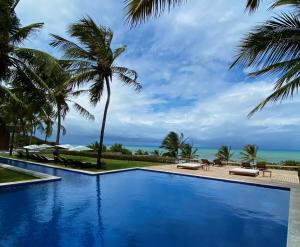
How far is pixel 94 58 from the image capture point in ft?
46.4

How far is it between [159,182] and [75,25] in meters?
9.83

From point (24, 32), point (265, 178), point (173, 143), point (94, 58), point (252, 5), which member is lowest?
point (265, 178)

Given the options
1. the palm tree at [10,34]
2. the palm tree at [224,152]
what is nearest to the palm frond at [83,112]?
the palm tree at [10,34]

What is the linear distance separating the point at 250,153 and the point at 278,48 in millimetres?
21088

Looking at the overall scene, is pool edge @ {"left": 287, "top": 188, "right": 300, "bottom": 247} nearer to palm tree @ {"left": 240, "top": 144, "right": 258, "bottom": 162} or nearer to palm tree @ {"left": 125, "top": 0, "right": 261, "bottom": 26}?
palm tree @ {"left": 125, "top": 0, "right": 261, "bottom": 26}

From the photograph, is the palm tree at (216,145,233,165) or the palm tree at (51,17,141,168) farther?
the palm tree at (216,145,233,165)

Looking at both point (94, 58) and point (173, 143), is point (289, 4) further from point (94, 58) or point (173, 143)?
point (173, 143)

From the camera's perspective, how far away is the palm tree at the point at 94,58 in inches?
521

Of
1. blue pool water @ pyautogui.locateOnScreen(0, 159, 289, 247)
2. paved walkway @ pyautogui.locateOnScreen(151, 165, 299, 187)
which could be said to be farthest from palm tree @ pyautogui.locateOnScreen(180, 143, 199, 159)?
blue pool water @ pyautogui.locateOnScreen(0, 159, 289, 247)

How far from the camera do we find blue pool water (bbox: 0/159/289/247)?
5.31 metres

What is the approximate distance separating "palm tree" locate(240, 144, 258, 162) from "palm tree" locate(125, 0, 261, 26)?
2434 centimetres

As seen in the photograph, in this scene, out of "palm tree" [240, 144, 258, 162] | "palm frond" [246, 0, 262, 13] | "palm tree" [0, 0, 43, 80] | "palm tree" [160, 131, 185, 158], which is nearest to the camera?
"palm frond" [246, 0, 262, 13]

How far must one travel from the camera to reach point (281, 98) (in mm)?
5770

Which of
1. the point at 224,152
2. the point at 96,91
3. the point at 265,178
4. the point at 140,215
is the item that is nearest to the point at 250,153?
the point at 224,152
